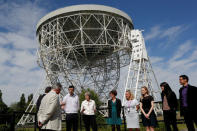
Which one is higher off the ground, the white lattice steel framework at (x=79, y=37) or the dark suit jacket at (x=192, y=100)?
the white lattice steel framework at (x=79, y=37)

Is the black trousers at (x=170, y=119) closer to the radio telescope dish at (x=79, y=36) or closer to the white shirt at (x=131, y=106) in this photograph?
the white shirt at (x=131, y=106)

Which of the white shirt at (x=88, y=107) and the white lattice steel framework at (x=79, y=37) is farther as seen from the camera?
the white lattice steel framework at (x=79, y=37)

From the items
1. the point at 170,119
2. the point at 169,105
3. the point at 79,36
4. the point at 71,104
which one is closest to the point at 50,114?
the point at 71,104

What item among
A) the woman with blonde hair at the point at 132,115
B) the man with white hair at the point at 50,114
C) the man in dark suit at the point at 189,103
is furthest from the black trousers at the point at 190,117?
the man with white hair at the point at 50,114

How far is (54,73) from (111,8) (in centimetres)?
1004

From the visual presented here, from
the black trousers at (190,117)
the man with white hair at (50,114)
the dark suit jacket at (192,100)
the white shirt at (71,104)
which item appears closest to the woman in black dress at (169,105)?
the black trousers at (190,117)

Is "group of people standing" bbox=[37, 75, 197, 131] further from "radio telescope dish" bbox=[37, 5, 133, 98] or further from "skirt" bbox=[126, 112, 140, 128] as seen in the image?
"radio telescope dish" bbox=[37, 5, 133, 98]

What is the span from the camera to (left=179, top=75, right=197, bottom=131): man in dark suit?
16.7 feet

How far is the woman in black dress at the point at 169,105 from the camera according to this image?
6043 millimetres

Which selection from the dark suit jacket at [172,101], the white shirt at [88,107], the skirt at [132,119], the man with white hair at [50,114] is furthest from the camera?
the white shirt at [88,107]

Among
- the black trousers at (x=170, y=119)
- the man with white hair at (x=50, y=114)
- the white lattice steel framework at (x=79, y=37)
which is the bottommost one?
the black trousers at (x=170, y=119)

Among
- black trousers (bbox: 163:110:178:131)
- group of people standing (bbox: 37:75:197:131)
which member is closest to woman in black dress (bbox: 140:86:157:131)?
group of people standing (bbox: 37:75:197:131)

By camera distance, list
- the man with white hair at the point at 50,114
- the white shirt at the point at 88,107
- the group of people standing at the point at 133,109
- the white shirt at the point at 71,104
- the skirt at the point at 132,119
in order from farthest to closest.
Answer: the white shirt at the point at 88,107 < the white shirt at the point at 71,104 < the skirt at the point at 132,119 < the group of people standing at the point at 133,109 < the man with white hair at the point at 50,114

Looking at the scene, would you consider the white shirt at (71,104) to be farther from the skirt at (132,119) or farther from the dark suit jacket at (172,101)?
the dark suit jacket at (172,101)
